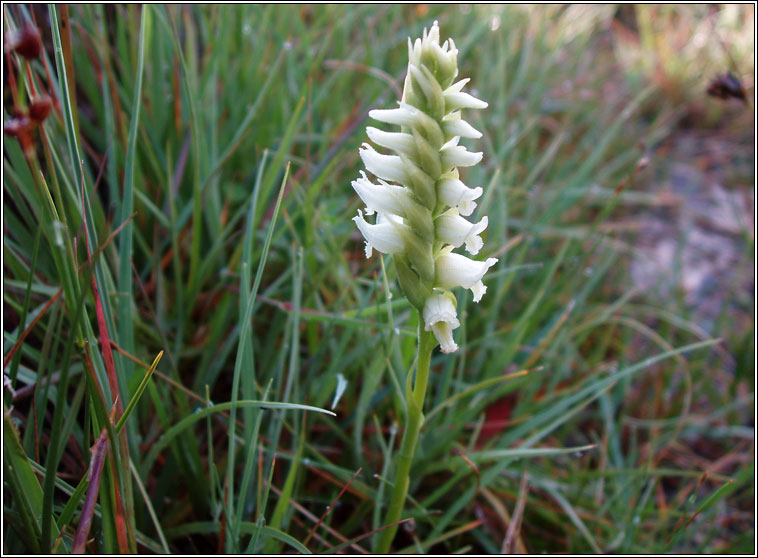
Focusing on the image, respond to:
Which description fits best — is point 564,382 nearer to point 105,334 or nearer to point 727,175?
point 105,334

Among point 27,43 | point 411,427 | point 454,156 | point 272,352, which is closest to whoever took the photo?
point 27,43

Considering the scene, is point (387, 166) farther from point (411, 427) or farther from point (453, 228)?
point (411, 427)

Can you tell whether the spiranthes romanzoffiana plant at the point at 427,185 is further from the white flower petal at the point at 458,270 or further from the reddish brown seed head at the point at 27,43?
the reddish brown seed head at the point at 27,43

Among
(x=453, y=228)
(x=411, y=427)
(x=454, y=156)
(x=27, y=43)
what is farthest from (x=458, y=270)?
(x=27, y=43)

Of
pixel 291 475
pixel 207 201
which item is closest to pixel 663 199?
pixel 207 201

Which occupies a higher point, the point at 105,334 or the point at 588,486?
the point at 105,334
